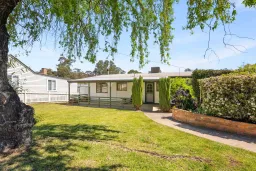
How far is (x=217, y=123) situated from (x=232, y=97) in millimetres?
1185

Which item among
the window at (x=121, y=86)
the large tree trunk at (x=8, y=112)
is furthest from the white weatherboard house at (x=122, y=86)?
the large tree trunk at (x=8, y=112)

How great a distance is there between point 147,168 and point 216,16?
3697mm

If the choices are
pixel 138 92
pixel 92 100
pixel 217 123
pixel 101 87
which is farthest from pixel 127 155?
pixel 101 87

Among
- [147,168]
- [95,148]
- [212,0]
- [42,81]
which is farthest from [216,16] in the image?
[42,81]

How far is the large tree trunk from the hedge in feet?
21.8

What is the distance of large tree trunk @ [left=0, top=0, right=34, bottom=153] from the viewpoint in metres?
4.07

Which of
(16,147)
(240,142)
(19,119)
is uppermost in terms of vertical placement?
(19,119)

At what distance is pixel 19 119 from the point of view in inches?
167

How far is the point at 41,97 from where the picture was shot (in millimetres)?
21656

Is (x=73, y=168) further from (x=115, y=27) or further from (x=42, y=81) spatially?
(x=42, y=81)

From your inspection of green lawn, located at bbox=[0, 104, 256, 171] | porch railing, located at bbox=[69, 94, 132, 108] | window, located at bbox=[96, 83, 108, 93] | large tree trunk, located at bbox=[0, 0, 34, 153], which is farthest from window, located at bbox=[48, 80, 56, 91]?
large tree trunk, located at bbox=[0, 0, 34, 153]

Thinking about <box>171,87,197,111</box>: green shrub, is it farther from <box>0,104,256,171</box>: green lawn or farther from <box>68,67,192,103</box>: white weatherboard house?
<box>68,67,192,103</box>: white weatherboard house

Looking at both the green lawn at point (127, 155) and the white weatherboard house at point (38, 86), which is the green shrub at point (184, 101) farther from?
the white weatherboard house at point (38, 86)

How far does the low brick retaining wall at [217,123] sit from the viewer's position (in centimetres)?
645
